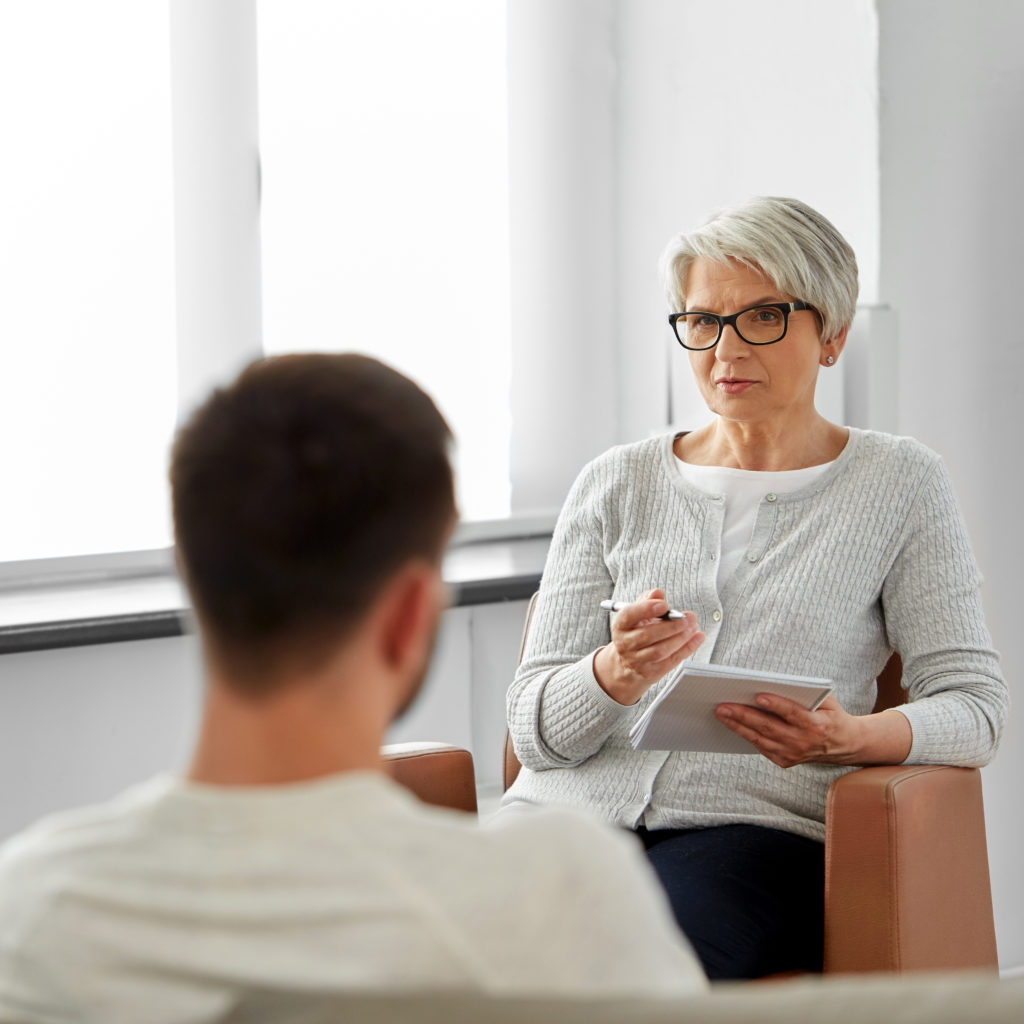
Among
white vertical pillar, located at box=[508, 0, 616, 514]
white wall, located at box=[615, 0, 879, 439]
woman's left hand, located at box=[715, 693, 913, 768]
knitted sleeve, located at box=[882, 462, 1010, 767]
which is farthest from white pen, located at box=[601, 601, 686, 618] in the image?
white vertical pillar, located at box=[508, 0, 616, 514]

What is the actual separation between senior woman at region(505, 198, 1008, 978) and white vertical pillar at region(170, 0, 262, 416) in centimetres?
99

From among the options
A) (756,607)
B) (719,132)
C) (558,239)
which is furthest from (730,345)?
(558,239)

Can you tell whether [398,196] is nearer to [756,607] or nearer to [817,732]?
[756,607]

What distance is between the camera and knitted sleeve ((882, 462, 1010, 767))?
A: 1.69 metres

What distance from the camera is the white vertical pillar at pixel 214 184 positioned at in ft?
8.46

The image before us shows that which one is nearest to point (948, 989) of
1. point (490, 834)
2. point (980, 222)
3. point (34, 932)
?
point (490, 834)

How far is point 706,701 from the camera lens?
5.24 ft

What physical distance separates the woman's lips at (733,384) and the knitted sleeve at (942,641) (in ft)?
0.97

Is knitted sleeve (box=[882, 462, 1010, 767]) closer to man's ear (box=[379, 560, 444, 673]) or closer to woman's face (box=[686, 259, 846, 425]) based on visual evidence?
woman's face (box=[686, 259, 846, 425])

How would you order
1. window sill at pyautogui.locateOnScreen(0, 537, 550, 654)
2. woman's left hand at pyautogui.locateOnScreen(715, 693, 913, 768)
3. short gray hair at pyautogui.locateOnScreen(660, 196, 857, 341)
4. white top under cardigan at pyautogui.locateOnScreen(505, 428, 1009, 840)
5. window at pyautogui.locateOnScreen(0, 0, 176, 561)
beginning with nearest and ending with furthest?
woman's left hand at pyautogui.locateOnScreen(715, 693, 913, 768)
white top under cardigan at pyautogui.locateOnScreen(505, 428, 1009, 840)
short gray hair at pyautogui.locateOnScreen(660, 196, 857, 341)
window sill at pyautogui.locateOnScreen(0, 537, 550, 654)
window at pyautogui.locateOnScreen(0, 0, 176, 561)

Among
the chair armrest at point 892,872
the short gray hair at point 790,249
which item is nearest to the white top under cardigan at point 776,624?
the chair armrest at point 892,872

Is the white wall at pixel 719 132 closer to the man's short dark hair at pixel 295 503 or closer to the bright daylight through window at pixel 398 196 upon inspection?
the bright daylight through window at pixel 398 196

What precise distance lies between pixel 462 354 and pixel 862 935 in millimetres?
Answer: 1795

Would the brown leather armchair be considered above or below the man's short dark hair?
below
